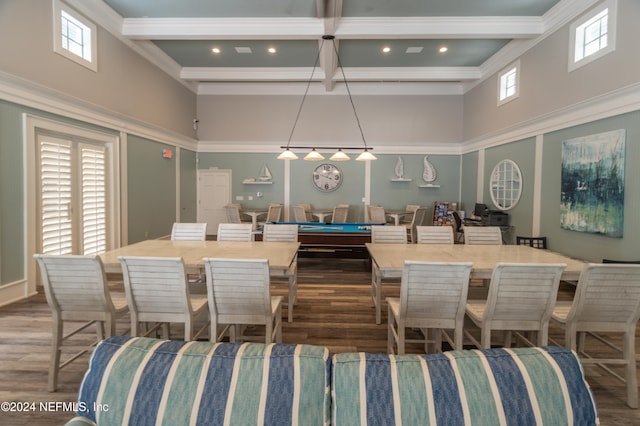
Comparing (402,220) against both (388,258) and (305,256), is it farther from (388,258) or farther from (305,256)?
(388,258)

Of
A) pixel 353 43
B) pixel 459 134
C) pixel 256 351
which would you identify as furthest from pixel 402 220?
pixel 256 351

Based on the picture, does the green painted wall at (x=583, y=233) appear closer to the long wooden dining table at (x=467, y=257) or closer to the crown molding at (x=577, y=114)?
the crown molding at (x=577, y=114)

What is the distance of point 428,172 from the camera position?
364 inches

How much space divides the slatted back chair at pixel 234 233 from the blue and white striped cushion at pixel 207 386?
298cm

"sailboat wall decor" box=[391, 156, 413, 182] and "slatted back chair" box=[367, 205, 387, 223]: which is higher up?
"sailboat wall decor" box=[391, 156, 413, 182]

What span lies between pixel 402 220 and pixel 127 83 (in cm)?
682

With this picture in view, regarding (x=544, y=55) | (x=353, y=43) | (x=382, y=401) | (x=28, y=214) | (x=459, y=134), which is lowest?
(x=382, y=401)

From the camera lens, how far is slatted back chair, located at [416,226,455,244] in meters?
4.08

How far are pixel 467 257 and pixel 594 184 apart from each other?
2.74m

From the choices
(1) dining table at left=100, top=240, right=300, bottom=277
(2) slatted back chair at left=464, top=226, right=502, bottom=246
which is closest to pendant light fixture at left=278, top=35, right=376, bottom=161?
(1) dining table at left=100, top=240, right=300, bottom=277

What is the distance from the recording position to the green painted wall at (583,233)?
12.7 feet

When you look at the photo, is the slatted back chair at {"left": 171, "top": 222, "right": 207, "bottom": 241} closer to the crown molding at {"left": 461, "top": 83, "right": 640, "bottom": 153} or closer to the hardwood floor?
the hardwood floor

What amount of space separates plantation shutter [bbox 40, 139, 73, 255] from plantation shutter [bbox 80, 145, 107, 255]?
27cm

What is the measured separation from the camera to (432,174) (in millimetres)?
9227
